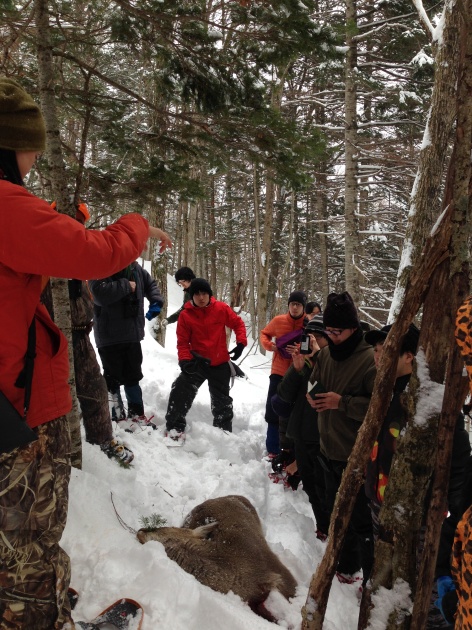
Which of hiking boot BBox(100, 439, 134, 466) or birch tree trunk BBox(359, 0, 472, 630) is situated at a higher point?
birch tree trunk BBox(359, 0, 472, 630)

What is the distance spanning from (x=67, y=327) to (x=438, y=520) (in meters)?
3.17

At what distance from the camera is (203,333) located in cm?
628

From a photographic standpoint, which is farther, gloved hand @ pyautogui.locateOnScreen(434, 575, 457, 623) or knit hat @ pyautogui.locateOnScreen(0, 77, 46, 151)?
gloved hand @ pyautogui.locateOnScreen(434, 575, 457, 623)

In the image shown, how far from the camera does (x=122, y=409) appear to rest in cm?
598

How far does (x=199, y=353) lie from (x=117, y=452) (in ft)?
6.78

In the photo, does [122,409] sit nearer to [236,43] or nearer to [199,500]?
[199,500]

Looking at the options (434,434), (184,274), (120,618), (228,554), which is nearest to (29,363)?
(120,618)

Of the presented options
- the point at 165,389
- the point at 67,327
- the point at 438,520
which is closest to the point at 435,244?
the point at 438,520

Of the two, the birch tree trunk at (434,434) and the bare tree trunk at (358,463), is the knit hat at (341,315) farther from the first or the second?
the birch tree trunk at (434,434)

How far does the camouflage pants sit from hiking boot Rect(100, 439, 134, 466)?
2.71 m

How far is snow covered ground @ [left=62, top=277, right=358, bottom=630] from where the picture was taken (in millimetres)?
2467

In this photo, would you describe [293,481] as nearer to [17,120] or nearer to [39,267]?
[39,267]

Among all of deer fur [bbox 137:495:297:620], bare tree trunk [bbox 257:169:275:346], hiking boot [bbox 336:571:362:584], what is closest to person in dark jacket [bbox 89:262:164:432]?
deer fur [bbox 137:495:297:620]

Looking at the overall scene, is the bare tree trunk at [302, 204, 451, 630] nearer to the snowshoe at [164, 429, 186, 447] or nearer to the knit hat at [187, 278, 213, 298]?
the snowshoe at [164, 429, 186, 447]
